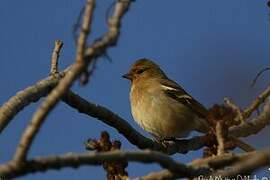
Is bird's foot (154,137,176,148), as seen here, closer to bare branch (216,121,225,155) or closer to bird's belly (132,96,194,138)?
bird's belly (132,96,194,138)

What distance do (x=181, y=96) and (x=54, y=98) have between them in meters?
6.82

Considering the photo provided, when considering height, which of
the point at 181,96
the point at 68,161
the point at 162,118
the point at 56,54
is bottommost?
the point at 68,161

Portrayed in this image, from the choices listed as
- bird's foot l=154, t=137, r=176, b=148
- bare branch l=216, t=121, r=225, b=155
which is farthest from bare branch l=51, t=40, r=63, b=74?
bare branch l=216, t=121, r=225, b=155

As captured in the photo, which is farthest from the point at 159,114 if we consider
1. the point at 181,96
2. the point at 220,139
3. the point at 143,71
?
the point at 220,139

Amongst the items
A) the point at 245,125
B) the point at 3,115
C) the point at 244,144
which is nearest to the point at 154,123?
the point at 244,144

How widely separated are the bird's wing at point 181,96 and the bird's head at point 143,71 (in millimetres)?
469

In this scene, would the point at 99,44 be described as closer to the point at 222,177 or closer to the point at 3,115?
the point at 222,177

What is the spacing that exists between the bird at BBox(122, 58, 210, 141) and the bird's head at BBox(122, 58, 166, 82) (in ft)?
0.63

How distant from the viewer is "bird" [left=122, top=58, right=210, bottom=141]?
883cm

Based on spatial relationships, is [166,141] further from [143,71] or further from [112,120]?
[143,71]

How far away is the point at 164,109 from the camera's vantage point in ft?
30.0

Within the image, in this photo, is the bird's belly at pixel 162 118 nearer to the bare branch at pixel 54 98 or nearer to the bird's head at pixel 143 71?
the bird's head at pixel 143 71

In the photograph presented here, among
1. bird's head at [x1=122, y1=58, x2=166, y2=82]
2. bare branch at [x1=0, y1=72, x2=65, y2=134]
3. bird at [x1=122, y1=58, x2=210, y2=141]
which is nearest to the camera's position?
bare branch at [x1=0, y1=72, x2=65, y2=134]

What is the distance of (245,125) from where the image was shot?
564 cm
